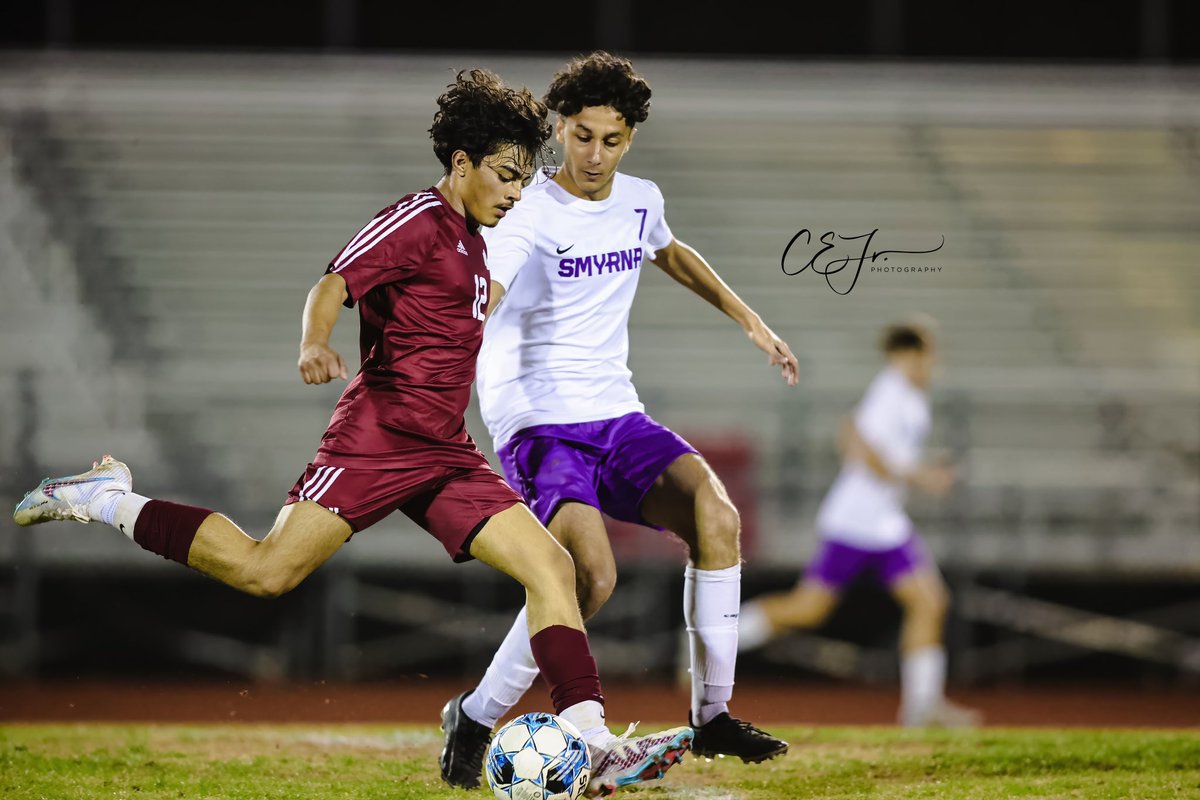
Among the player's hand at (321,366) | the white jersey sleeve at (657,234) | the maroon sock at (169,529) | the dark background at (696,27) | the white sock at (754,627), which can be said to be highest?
the dark background at (696,27)

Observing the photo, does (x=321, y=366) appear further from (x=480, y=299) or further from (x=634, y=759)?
(x=634, y=759)

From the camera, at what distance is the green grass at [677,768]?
17.3 feet

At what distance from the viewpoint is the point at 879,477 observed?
9.18 meters

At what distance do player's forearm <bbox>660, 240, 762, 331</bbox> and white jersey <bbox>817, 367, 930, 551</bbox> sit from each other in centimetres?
362

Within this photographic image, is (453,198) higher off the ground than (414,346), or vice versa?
(453,198)

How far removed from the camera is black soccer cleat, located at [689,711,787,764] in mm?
5203

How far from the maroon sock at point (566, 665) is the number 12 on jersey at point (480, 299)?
1123mm

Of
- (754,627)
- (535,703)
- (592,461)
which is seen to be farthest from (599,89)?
(535,703)

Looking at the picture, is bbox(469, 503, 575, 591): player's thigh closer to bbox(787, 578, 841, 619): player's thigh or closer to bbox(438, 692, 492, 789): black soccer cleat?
bbox(438, 692, 492, 789): black soccer cleat

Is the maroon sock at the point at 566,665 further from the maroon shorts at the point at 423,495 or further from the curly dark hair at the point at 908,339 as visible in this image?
the curly dark hair at the point at 908,339

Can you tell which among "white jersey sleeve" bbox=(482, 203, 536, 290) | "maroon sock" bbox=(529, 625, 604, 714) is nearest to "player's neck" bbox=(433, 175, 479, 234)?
"white jersey sleeve" bbox=(482, 203, 536, 290)

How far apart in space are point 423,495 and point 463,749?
3.97ft

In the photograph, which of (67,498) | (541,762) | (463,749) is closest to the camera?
(541,762)

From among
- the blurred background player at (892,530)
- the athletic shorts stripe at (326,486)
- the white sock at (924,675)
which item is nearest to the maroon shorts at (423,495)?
the athletic shorts stripe at (326,486)
